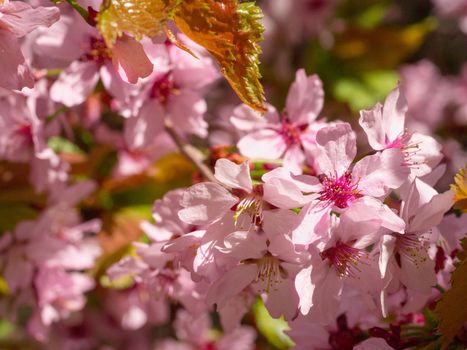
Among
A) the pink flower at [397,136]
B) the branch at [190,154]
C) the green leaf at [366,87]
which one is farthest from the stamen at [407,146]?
the green leaf at [366,87]

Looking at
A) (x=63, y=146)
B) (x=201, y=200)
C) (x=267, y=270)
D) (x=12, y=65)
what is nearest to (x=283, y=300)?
(x=267, y=270)

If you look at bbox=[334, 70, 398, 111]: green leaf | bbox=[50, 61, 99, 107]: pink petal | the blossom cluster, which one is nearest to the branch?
the blossom cluster

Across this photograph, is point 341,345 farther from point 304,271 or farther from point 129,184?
point 129,184

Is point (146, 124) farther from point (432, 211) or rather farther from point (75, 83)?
point (432, 211)

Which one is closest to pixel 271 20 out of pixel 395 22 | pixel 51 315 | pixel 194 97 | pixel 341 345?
pixel 395 22

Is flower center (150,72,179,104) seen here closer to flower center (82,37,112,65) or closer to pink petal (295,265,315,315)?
flower center (82,37,112,65)

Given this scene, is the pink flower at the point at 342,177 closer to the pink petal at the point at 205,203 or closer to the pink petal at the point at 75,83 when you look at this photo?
the pink petal at the point at 205,203

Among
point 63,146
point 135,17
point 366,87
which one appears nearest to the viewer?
point 135,17
